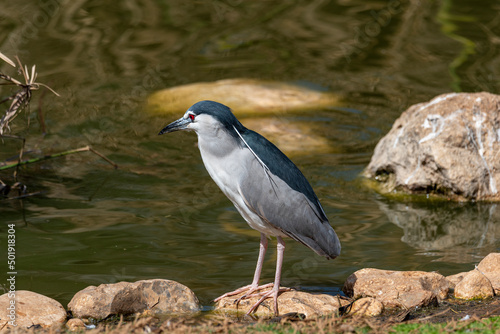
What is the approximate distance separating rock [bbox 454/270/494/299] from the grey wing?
1.13 metres

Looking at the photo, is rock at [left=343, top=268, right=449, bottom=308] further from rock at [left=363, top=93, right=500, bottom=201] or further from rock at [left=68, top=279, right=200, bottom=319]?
rock at [left=363, top=93, right=500, bottom=201]

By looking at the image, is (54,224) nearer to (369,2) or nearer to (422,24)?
(422,24)

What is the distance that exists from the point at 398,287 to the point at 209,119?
2105mm

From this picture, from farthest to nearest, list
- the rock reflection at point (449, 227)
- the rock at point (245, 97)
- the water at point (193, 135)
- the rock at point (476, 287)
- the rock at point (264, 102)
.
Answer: the rock at point (245, 97) < the rock at point (264, 102) < the rock reflection at point (449, 227) < the water at point (193, 135) < the rock at point (476, 287)

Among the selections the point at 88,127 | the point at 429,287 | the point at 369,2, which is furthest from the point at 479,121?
the point at 369,2

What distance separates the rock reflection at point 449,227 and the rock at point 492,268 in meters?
0.64

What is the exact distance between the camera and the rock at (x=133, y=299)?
17.7ft

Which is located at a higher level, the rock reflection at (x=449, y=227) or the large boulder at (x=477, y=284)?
the large boulder at (x=477, y=284)

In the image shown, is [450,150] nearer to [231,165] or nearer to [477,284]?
[477,284]

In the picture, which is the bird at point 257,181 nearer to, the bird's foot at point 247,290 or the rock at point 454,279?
the bird's foot at point 247,290

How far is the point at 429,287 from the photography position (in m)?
5.80

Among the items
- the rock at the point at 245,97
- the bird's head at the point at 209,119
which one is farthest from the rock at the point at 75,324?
the rock at the point at 245,97

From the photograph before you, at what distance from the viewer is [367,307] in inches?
215

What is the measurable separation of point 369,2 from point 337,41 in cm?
301
